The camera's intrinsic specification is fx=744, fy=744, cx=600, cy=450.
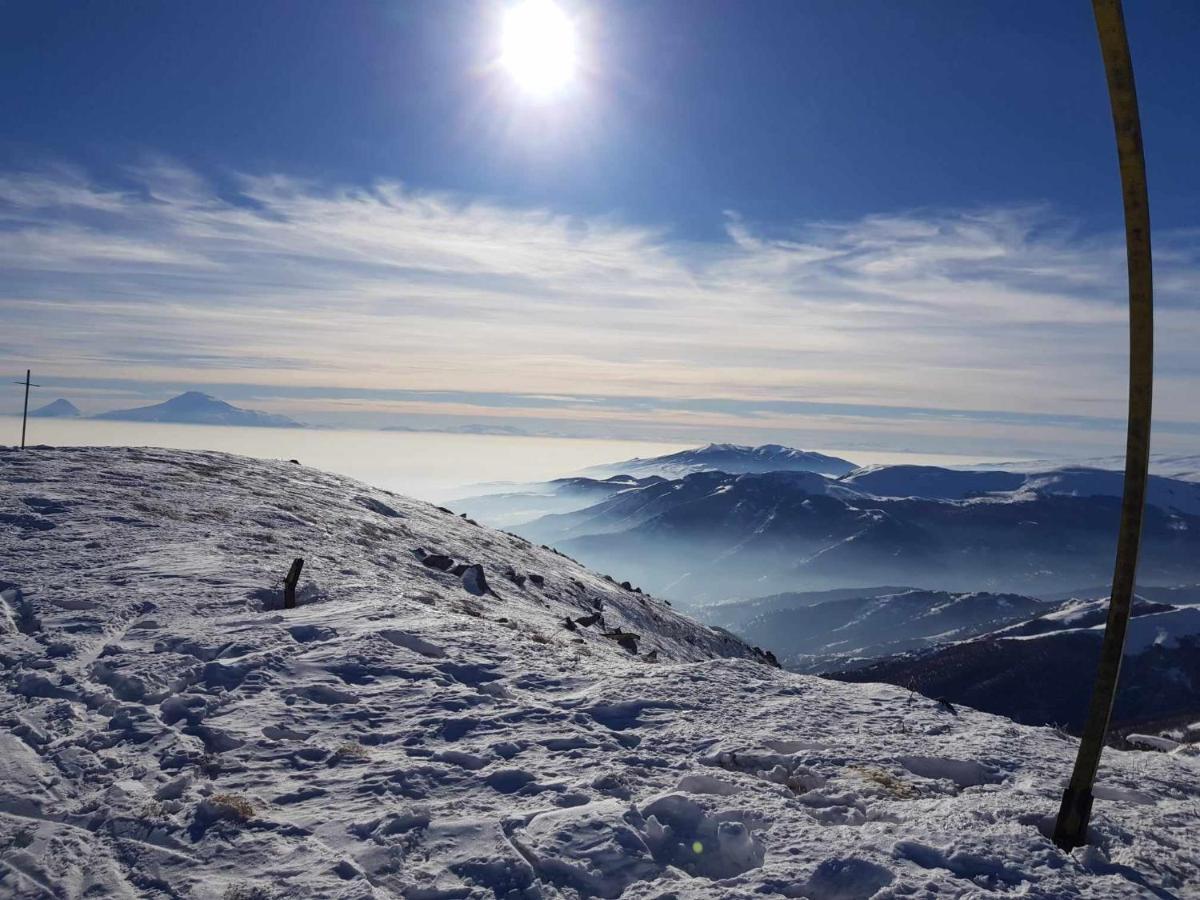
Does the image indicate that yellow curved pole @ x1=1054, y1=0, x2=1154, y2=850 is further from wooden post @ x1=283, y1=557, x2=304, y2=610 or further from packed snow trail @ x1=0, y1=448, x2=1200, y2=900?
wooden post @ x1=283, y1=557, x2=304, y2=610

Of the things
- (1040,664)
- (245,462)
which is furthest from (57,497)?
(1040,664)

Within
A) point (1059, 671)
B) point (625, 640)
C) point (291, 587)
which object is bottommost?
point (1059, 671)

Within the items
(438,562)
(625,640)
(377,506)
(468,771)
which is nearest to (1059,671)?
(377,506)

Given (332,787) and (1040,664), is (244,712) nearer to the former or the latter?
(332,787)

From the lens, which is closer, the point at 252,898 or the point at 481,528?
the point at 252,898

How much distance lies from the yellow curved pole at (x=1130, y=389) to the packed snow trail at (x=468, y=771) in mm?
512

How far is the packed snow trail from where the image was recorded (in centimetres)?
565

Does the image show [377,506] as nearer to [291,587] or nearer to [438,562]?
[438,562]

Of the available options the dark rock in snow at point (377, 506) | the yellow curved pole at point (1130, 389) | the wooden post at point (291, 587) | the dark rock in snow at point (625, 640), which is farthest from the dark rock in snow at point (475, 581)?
the yellow curved pole at point (1130, 389)

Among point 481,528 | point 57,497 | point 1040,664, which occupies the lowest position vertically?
point 1040,664

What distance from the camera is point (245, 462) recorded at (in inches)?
1261

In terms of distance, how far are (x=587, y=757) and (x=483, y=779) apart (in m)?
1.11

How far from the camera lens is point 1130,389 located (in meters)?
5.26

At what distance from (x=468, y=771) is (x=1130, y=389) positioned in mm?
6472
